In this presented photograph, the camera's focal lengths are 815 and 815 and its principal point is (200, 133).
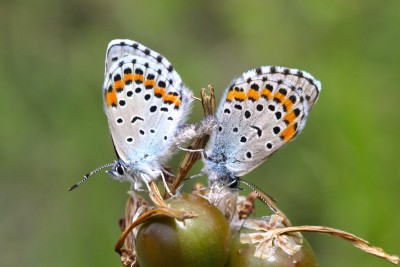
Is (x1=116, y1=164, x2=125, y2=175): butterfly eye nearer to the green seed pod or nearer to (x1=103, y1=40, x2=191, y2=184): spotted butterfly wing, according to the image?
(x1=103, y1=40, x2=191, y2=184): spotted butterfly wing

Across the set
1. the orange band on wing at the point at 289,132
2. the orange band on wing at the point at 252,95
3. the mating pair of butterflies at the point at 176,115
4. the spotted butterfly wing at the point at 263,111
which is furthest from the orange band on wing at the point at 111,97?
the orange band on wing at the point at 289,132

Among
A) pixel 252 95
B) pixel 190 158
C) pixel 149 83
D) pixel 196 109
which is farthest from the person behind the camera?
pixel 196 109

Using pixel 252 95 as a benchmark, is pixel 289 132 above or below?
below

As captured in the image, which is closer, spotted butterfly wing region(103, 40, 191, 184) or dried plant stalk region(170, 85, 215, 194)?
dried plant stalk region(170, 85, 215, 194)

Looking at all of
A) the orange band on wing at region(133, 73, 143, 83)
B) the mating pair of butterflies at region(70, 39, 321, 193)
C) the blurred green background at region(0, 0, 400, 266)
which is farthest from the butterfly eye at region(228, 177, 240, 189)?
the blurred green background at region(0, 0, 400, 266)

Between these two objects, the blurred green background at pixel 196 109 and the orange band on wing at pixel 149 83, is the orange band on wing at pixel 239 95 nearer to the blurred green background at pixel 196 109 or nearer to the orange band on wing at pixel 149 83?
the orange band on wing at pixel 149 83

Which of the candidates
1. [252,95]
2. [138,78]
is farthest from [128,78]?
[252,95]

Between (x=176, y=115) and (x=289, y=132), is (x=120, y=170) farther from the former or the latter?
(x=289, y=132)
